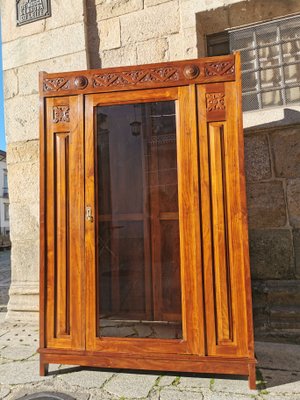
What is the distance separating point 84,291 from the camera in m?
2.16

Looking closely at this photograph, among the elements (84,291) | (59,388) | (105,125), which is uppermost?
(105,125)

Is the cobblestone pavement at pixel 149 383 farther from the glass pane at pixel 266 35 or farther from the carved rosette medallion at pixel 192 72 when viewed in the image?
the glass pane at pixel 266 35

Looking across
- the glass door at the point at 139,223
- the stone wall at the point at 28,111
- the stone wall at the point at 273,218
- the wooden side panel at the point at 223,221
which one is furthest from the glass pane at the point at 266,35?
the stone wall at the point at 28,111

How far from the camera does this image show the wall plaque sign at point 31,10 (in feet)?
11.9

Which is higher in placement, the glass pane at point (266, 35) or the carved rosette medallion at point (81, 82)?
the glass pane at point (266, 35)

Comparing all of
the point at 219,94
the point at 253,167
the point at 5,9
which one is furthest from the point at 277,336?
the point at 5,9

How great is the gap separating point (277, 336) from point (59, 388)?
5.86 feet

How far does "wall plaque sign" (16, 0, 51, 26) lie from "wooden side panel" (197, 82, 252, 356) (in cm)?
254

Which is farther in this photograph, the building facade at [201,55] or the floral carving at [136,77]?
the building facade at [201,55]

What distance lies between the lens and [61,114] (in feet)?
7.37

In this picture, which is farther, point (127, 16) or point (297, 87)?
point (127, 16)

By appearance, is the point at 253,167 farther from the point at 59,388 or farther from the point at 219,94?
the point at 59,388

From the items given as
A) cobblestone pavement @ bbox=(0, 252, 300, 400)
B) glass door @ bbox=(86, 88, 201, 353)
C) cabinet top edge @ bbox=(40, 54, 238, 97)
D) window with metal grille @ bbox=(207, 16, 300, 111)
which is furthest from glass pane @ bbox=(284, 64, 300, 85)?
cobblestone pavement @ bbox=(0, 252, 300, 400)

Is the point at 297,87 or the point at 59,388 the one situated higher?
the point at 297,87
